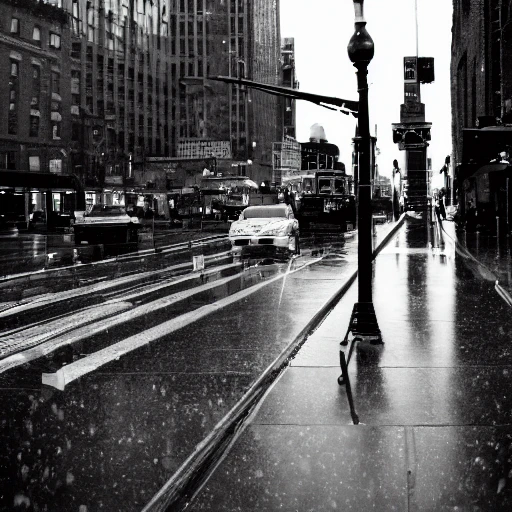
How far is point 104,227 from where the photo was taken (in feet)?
111

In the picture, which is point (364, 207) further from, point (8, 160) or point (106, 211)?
point (8, 160)

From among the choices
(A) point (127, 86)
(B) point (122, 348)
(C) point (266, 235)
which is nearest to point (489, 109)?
(C) point (266, 235)

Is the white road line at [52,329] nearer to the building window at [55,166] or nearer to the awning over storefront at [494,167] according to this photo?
the awning over storefront at [494,167]

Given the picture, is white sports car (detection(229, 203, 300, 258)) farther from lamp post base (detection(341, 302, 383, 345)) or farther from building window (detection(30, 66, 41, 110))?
building window (detection(30, 66, 41, 110))

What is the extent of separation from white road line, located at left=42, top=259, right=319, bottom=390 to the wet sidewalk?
78.9 inches

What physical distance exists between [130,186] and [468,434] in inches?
2743

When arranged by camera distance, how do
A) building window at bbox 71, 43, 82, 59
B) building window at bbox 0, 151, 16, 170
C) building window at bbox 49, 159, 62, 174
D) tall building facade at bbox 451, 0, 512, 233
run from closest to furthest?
1. tall building facade at bbox 451, 0, 512, 233
2. building window at bbox 0, 151, 16, 170
3. building window at bbox 49, 159, 62, 174
4. building window at bbox 71, 43, 82, 59

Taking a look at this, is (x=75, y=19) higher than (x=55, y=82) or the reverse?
higher

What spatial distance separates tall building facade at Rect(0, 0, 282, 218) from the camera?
56719 mm

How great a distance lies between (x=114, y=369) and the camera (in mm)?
8227

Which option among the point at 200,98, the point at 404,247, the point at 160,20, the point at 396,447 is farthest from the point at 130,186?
the point at 396,447

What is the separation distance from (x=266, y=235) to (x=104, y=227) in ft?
33.5

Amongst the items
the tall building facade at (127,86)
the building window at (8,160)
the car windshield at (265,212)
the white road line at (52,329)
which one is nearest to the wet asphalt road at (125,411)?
the white road line at (52,329)

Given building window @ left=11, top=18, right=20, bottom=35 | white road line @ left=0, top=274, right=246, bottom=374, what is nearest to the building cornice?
building window @ left=11, top=18, right=20, bottom=35
